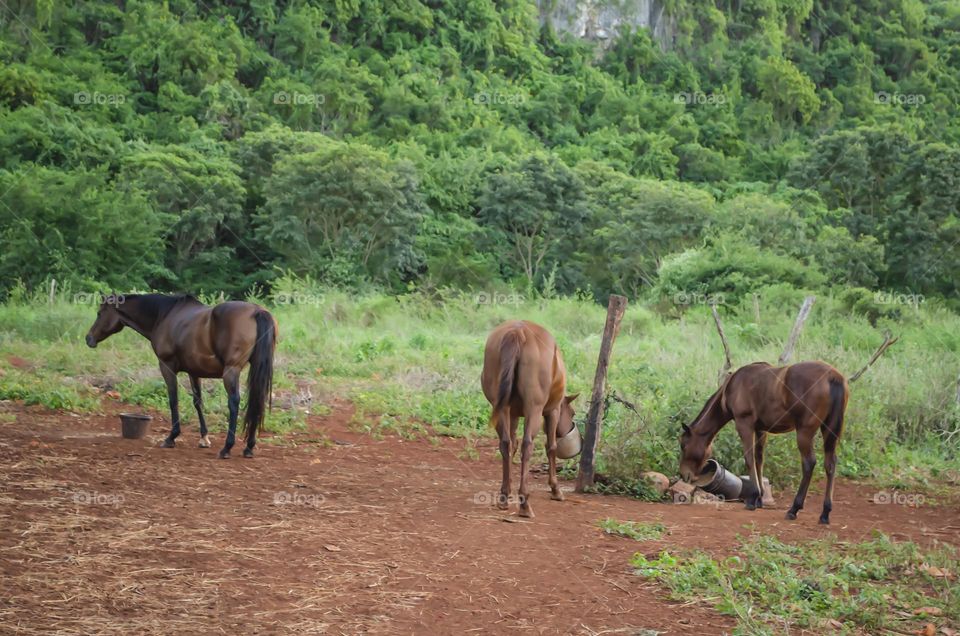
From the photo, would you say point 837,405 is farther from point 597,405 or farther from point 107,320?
point 107,320

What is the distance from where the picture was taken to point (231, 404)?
9.29 m

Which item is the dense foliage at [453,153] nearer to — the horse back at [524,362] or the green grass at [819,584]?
the horse back at [524,362]

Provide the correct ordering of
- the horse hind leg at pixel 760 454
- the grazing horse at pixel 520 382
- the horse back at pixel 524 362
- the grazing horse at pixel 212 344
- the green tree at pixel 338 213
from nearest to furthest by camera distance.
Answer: the grazing horse at pixel 520 382
the horse back at pixel 524 362
the horse hind leg at pixel 760 454
the grazing horse at pixel 212 344
the green tree at pixel 338 213

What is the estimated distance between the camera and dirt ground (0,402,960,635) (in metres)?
4.88

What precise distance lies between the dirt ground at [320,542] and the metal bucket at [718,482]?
13.3 inches

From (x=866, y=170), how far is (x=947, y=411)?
31780mm

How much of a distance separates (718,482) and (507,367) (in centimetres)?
271

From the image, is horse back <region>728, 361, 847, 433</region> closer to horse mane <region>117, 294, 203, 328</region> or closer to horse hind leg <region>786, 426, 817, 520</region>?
horse hind leg <region>786, 426, 817, 520</region>

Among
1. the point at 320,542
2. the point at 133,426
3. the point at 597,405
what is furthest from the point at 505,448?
the point at 133,426

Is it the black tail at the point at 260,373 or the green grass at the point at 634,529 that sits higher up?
the black tail at the point at 260,373

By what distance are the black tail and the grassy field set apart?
177cm

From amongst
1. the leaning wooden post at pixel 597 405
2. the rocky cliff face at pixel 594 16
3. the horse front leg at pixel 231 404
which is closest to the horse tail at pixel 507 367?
the leaning wooden post at pixel 597 405

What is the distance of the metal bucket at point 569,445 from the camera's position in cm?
898

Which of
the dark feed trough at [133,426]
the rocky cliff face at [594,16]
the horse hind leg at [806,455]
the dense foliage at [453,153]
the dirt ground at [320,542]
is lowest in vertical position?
the dark feed trough at [133,426]
